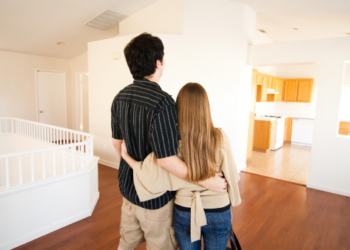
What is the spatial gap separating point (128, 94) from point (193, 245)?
84cm

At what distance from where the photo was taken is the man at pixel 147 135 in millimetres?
1015

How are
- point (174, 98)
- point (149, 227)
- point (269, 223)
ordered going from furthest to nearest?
point (174, 98) < point (269, 223) < point (149, 227)

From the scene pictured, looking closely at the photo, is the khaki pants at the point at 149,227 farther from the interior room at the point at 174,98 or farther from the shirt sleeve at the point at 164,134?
the interior room at the point at 174,98

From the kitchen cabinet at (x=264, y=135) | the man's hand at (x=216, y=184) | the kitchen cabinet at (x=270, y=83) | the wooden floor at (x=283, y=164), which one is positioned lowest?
the wooden floor at (x=283, y=164)

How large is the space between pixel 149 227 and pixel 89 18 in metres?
4.63

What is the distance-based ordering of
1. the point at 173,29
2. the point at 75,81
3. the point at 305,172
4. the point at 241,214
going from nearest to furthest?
the point at 241,214
the point at 173,29
the point at 305,172
the point at 75,81

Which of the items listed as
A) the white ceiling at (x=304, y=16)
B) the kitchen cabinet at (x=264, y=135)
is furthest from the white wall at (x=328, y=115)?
the kitchen cabinet at (x=264, y=135)

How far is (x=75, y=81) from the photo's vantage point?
7293 millimetres

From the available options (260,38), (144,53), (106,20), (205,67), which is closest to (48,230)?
(144,53)

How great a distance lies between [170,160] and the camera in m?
1.02

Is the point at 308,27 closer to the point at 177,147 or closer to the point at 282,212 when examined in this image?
the point at 282,212

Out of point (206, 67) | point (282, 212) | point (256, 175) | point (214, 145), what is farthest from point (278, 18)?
point (214, 145)

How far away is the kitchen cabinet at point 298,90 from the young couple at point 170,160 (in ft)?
25.0

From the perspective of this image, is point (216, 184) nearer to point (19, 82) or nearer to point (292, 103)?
point (19, 82)
